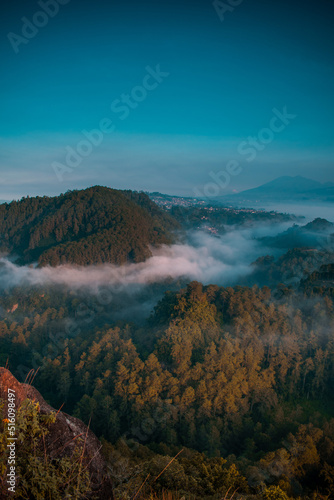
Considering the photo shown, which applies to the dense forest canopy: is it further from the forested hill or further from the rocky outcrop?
the forested hill

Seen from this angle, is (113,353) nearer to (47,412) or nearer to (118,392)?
(118,392)

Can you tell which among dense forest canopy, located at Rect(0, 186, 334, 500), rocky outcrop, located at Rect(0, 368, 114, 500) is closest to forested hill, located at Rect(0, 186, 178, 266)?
dense forest canopy, located at Rect(0, 186, 334, 500)

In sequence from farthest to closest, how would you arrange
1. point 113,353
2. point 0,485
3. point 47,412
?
point 113,353
point 47,412
point 0,485

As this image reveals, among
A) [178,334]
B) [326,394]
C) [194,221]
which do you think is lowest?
[326,394]

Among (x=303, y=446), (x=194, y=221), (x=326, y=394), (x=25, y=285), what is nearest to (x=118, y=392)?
(x=303, y=446)

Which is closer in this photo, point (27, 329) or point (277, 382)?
point (277, 382)

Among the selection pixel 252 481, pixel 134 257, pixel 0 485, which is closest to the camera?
pixel 0 485

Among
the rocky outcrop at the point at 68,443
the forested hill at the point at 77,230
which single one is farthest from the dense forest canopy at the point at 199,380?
the forested hill at the point at 77,230

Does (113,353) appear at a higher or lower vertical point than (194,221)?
lower
